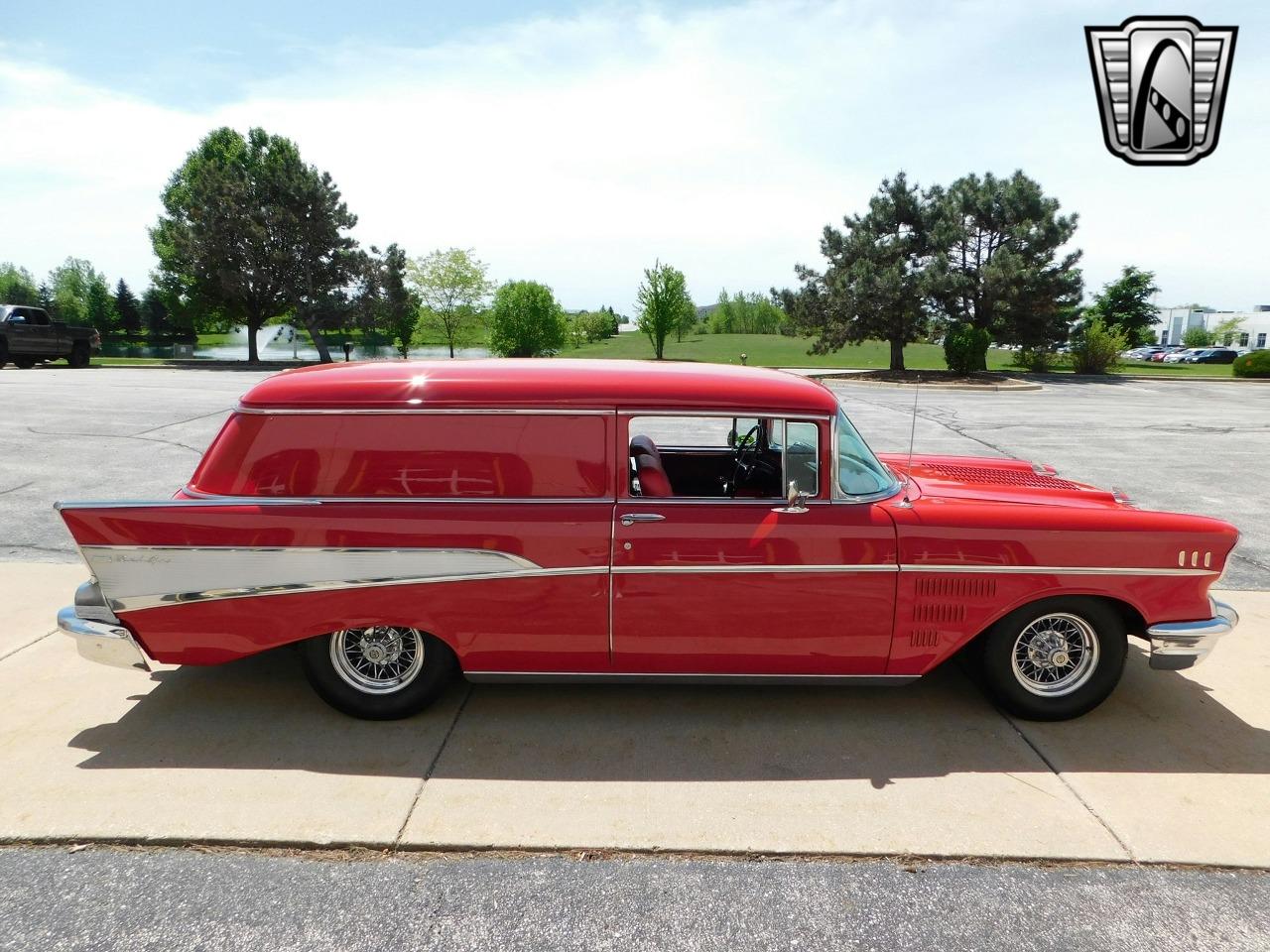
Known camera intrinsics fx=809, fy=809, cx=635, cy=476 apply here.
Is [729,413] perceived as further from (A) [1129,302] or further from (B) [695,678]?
(A) [1129,302]

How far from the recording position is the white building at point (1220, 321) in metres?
87.6

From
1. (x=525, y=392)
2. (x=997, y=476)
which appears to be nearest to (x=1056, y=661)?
(x=997, y=476)

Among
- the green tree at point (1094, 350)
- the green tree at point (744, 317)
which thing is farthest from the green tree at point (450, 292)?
the green tree at point (744, 317)

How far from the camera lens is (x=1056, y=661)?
4.11 m

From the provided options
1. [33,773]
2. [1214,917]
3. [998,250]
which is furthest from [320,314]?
[1214,917]

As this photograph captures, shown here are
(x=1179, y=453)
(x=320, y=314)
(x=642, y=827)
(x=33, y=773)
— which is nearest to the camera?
(x=642, y=827)

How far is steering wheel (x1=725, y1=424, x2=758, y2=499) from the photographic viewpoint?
4508mm

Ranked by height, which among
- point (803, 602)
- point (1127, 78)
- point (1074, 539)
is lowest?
point (803, 602)

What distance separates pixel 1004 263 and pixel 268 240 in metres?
32.6

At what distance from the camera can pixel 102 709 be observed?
4219 mm

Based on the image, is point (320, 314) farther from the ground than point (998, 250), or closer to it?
closer to it

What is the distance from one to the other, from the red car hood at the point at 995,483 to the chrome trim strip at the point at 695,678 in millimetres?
981

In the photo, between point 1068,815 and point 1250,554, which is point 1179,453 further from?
point 1068,815

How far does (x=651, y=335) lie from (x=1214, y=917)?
46717mm
